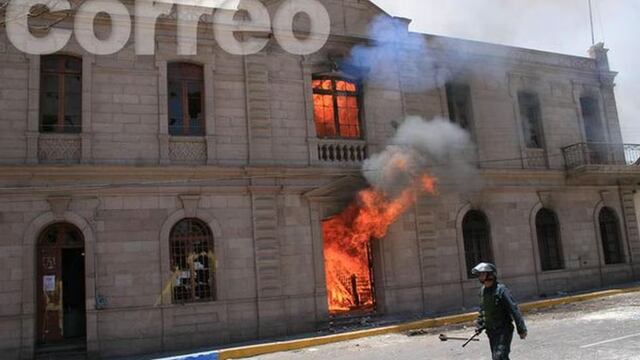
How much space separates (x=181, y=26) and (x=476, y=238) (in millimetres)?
10911

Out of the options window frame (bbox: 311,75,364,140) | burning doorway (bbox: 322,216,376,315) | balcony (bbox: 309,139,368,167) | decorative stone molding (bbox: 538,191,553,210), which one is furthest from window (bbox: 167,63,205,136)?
decorative stone molding (bbox: 538,191,553,210)

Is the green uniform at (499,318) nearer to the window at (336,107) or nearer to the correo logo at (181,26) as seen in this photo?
the window at (336,107)

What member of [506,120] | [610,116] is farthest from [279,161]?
[610,116]

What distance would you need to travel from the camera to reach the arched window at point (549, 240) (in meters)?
19.0

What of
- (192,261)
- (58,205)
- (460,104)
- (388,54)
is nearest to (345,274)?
(192,261)

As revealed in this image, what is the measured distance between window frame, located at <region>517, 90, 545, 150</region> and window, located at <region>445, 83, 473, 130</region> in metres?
2.29

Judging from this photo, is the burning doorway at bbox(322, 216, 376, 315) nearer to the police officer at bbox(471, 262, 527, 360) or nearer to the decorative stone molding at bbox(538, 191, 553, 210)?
the decorative stone molding at bbox(538, 191, 553, 210)

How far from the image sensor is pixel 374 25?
16.9m

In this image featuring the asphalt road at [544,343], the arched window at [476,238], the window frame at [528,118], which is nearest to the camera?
the asphalt road at [544,343]

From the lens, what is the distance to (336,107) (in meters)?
16.4

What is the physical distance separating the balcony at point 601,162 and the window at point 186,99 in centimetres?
1274

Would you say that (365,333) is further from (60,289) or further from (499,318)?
(60,289)

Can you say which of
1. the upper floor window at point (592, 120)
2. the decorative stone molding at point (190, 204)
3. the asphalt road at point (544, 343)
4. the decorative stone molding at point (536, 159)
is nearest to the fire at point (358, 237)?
the asphalt road at point (544, 343)

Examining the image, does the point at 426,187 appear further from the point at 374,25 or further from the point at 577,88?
the point at 577,88
